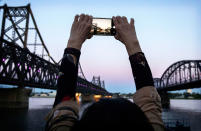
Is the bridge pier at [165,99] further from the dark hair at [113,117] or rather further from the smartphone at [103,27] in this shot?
the dark hair at [113,117]

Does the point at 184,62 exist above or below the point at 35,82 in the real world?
above

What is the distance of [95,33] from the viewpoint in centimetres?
220

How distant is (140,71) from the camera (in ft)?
6.04

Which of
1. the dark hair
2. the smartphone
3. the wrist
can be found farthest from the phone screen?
the dark hair

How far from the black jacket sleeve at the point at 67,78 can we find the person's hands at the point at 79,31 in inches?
3.0

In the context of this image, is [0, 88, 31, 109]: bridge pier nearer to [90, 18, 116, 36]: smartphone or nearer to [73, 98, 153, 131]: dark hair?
[90, 18, 116, 36]: smartphone

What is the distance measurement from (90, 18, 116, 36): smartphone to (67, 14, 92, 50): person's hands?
0.63ft

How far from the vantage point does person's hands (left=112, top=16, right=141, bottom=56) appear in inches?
74.8

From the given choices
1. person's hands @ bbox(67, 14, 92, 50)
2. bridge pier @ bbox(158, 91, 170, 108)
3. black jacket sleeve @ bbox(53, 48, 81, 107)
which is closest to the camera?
black jacket sleeve @ bbox(53, 48, 81, 107)

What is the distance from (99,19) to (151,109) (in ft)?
4.16

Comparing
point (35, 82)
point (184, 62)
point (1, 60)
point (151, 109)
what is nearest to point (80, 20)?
point (151, 109)

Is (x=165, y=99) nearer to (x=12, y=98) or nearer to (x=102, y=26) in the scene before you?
(x=12, y=98)

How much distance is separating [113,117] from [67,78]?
726mm

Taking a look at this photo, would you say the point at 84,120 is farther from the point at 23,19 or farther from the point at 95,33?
the point at 23,19
